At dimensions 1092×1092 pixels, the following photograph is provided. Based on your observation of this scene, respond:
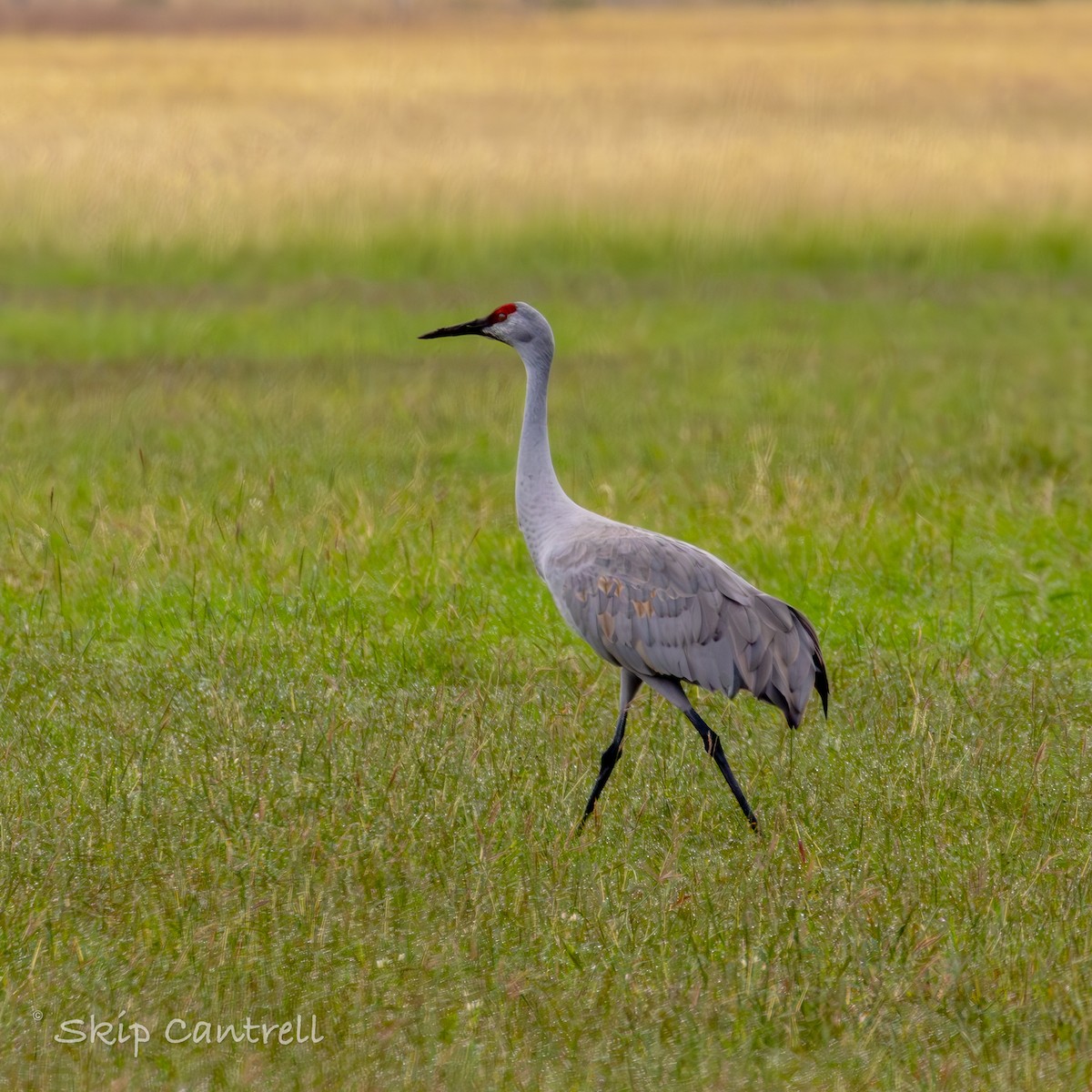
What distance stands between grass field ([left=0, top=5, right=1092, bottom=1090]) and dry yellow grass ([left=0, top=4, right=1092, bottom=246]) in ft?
5.69

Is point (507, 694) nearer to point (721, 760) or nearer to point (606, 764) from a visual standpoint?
point (606, 764)

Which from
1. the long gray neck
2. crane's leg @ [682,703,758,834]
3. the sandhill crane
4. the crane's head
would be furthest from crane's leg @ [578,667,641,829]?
the crane's head

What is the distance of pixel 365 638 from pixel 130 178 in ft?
51.4

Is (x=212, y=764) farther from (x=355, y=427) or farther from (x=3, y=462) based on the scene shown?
(x=355, y=427)

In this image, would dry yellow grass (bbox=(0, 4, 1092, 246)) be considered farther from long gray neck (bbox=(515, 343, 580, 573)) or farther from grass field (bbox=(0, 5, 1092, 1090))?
long gray neck (bbox=(515, 343, 580, 573))

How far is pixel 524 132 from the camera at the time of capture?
25.6 m

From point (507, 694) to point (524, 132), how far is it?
20.4 meters

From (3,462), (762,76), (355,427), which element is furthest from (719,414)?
(762,76)

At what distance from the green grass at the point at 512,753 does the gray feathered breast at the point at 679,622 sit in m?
0.33

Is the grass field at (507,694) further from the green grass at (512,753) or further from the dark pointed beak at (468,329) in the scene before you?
the dark pointed beak at (468,329)

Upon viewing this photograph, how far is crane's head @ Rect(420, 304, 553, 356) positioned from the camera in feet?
19.0

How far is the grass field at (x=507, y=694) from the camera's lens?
391 cm

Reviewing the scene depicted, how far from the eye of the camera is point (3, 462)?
992 centimetres

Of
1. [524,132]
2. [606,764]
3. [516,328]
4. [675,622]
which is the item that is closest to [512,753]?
[606,764]
